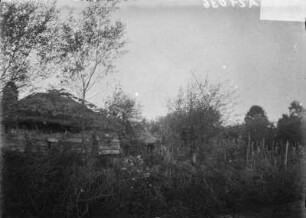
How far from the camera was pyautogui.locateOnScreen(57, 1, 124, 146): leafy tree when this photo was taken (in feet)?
33.6

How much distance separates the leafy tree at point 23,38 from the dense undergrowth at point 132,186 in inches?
93.3

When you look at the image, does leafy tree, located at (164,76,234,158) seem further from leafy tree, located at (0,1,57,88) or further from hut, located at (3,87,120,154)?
leafy tree, located at (0,1,57,88)

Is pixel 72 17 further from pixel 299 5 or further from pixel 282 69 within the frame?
pixel 282 69

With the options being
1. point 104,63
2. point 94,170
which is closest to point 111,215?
point 94,170

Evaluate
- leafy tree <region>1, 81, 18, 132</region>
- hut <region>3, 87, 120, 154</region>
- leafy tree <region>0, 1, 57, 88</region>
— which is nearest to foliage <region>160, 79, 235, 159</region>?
hut <region>3, 87, 120, 154</region>

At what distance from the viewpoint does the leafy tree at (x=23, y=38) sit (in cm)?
784

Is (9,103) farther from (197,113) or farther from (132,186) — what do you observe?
(197,113)

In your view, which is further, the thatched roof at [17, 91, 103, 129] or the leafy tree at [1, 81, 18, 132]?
the thatched roof at [17, 91, 103, 129]

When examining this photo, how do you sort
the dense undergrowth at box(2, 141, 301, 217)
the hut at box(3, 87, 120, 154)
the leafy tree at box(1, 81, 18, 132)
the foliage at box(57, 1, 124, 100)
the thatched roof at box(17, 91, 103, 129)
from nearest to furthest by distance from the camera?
the dense undergrowth at box(2, 141, 301, 217) → the leafy tree at box(1, 81, 18, 132) → the hut at box(3, 87, 120, 154) → the thatched roof at box(17, 91, 103, 129) → the foliage at box(57, 1, 124, 100)

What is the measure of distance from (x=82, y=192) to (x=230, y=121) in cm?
908

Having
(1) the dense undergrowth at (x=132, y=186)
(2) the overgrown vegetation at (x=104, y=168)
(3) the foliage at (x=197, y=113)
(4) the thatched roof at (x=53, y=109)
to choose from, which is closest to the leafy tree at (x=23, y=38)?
(2) the overgrown vegetation at (x=104, y=168)

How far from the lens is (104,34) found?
1087 centimetres

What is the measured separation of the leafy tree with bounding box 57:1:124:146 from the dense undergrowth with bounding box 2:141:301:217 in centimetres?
338

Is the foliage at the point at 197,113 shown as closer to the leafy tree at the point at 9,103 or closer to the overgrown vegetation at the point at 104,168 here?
the overgrown vegetation at the point at 104,168
